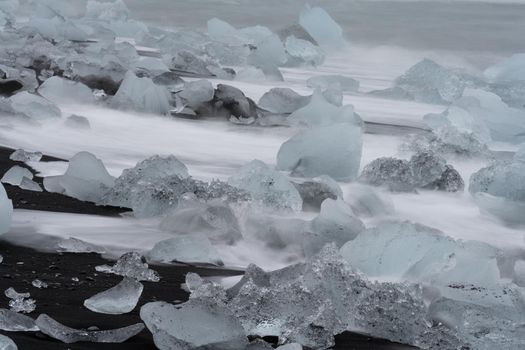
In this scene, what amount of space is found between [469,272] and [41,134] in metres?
1.79

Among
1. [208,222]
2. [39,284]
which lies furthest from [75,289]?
[208,222]

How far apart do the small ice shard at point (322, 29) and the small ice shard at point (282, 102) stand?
3.19 m

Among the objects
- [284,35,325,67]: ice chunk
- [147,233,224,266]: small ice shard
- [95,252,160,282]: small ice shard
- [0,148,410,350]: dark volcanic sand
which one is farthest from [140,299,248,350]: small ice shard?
[284,35,325,67]: ice chunk

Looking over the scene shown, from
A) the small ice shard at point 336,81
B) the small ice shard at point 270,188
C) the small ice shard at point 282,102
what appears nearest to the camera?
the small ice shard at point 270,188

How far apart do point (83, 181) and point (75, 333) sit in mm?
945

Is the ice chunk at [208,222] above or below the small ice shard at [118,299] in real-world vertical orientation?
above

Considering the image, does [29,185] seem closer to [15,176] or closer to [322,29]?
[15,176]

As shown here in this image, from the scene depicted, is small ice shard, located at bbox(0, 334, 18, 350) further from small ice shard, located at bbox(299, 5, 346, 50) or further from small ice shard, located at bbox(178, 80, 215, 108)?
small ice shard, located at bbox(299, 5, 346, 50)

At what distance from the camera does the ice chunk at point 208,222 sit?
2.09 meters

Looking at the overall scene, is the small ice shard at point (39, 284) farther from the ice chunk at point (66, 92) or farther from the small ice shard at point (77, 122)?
the ice chunk at point (66, 92)

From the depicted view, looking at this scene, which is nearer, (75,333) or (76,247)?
(75,333)

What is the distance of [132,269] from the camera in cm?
183

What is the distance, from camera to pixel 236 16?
9375 millimetres

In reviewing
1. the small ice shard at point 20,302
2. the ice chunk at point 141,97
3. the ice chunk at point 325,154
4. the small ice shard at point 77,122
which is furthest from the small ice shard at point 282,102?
→ the small ice shard at point 20,302
